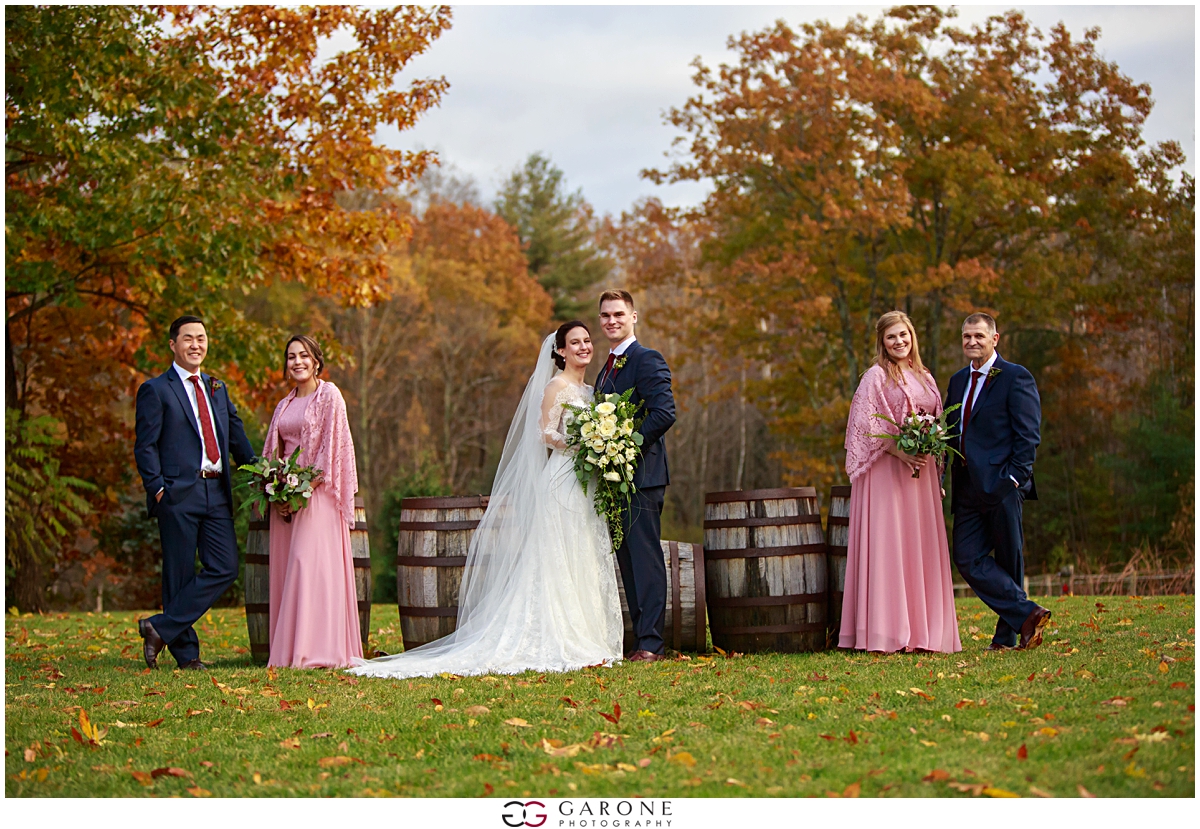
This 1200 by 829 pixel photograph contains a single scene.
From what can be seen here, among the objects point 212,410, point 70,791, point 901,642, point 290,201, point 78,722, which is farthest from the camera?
point 290,201

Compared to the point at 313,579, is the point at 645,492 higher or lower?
higher

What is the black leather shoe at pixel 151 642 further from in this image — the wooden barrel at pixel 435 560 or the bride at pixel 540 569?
the wooden barrel at pixel 435 560

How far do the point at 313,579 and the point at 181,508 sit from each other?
0.98m

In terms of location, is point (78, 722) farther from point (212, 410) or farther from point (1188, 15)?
point (1188, 15)

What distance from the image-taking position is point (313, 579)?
6957 millimetres

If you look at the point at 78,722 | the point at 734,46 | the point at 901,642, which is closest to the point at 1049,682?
the point at 901,642

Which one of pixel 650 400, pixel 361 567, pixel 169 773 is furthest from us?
pixel 361 567

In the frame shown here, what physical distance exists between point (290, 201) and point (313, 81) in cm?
151

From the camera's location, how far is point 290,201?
1279 cm

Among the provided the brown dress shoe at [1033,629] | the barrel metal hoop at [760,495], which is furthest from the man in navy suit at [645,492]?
the brown dress shoe at [1033,629]

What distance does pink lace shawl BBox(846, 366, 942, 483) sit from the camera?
6742 millimetres

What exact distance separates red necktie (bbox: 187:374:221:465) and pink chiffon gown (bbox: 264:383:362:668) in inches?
14.4

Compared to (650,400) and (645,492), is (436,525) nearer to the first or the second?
(645,492)

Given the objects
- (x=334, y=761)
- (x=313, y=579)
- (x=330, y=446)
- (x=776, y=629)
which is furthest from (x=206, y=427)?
(x=776, y=629)
